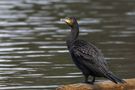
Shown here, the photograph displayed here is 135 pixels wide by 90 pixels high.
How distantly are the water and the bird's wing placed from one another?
159 centimetres

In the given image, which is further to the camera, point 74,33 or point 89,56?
point 74,33

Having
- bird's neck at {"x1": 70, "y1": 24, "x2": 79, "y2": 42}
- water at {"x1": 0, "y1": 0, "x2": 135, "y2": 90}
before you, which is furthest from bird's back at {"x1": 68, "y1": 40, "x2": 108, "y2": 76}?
water at {"x1": 0, "y1": 0, "x2": 135, "y2": 90}

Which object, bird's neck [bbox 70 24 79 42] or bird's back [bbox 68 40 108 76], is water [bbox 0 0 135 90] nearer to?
bird's neck [bbox 70 24 79 42]

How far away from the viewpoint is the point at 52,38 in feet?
65.6

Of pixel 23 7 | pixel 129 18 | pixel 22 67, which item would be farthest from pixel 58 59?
pixel 23 7

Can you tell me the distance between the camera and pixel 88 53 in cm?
1220

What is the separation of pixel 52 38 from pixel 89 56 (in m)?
7.86

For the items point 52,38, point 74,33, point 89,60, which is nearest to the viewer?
point 89,60

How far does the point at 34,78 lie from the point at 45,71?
0.81m

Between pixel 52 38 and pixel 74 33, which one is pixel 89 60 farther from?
pixel 52 38

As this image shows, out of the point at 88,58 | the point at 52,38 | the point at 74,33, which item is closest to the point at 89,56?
the point at 88,58

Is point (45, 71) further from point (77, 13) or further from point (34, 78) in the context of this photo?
point (77, 13)

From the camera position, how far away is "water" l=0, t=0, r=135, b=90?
48.8 ft

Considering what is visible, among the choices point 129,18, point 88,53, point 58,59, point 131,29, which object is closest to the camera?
point 88,53
